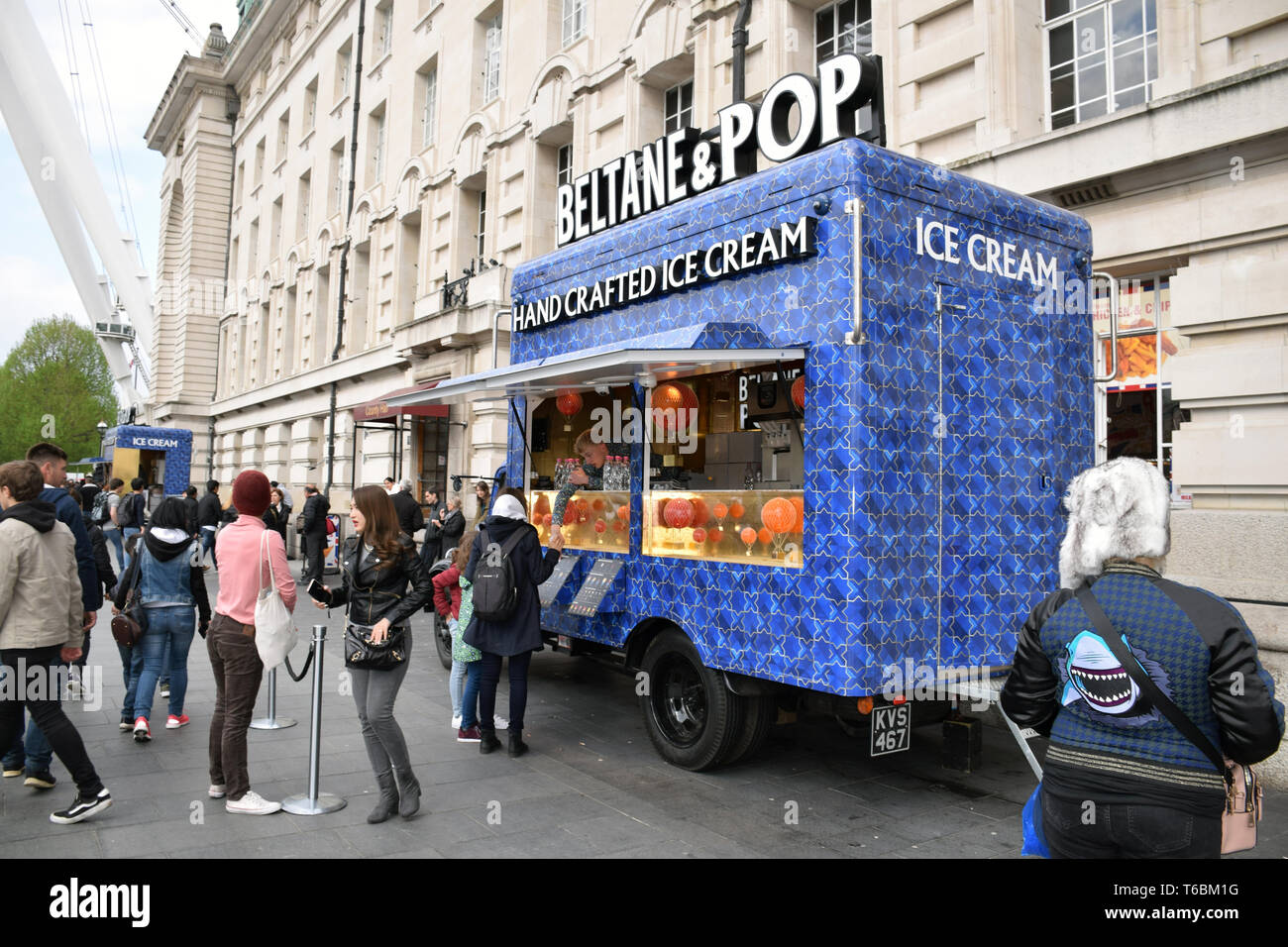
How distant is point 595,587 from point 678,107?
386 inches

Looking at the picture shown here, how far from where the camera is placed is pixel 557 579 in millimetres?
7203

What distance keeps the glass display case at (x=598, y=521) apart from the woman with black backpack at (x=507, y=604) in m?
0.50

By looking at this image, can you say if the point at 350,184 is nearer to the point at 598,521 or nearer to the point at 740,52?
the point at 740,52

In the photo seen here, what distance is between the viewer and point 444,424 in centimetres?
1867

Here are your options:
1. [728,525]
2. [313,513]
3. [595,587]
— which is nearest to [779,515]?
[728,525]

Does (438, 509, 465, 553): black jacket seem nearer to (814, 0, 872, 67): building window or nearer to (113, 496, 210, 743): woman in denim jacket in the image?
(113, 496, 210, 743): woman in denim jacket

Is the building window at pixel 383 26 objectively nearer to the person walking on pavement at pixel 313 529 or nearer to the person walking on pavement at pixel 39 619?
the person walking on pavement at pixel 313 529

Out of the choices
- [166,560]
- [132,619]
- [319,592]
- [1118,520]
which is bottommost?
[132,619]

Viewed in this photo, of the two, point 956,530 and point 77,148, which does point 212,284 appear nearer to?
point 77,148

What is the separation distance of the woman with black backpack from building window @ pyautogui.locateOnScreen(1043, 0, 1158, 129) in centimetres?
657

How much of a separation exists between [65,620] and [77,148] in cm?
3973

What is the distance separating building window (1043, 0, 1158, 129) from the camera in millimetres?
7934

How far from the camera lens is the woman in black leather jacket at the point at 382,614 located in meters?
4.82

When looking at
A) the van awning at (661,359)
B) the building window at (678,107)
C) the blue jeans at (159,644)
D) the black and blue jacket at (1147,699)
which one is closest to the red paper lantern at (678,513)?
the van awning at (661,359)
